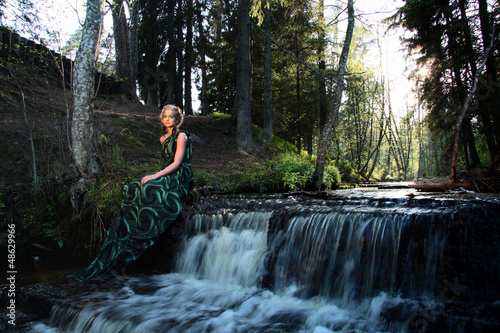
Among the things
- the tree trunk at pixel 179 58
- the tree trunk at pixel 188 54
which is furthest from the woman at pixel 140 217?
the tree trunk at pixel 179 58

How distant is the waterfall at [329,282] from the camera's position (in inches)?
127

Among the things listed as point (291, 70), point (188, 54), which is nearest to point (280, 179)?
point (291, 70)

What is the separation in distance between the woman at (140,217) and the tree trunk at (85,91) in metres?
2.04

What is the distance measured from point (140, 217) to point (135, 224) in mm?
135

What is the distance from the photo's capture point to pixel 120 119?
42.8 ft

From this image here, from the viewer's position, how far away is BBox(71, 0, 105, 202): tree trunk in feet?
21.9

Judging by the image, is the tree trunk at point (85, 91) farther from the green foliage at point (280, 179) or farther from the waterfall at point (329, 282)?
the green foliage at point (280, 179)

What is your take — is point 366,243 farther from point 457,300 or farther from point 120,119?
point 120,119

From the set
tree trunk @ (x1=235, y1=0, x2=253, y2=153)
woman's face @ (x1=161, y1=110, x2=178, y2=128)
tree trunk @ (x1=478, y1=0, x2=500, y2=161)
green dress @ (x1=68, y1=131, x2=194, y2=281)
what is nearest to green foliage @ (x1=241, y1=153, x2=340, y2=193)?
tree trunk @ (x1=235, y1=0, x2=253, y2=153)

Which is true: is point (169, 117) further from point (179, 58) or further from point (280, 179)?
point (179, 58)

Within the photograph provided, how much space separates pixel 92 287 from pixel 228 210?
233 cm

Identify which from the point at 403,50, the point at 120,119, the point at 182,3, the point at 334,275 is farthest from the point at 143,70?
the point at 334,275

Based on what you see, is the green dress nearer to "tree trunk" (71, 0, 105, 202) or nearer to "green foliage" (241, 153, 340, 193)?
"tree trunk" (71, 0, 105, 202)

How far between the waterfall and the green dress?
492mm
